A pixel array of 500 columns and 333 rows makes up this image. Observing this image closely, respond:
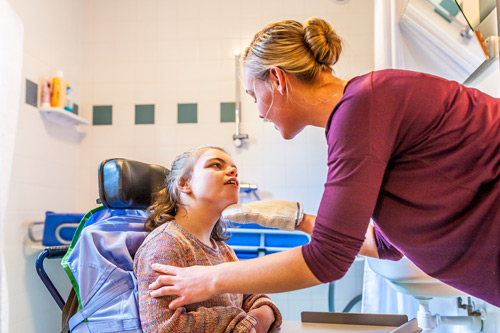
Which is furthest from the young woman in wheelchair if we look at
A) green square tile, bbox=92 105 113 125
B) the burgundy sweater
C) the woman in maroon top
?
green square tile, bbox=92 105 113 125

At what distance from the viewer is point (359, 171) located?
804mm

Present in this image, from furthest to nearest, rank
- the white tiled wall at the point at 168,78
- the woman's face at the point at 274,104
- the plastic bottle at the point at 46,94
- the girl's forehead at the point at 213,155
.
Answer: the white tiled wall at the point at 168,78, the plastic bottle at the point at 46,94, the girl's forehead at the point at 213,155, the woman's face at the point at 274,104

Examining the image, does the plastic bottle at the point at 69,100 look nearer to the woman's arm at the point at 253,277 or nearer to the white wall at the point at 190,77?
the white wall at the point at 190,77

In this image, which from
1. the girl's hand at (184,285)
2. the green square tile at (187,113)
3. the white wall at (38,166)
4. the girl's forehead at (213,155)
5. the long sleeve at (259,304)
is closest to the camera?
the girl's hand at (184,285)

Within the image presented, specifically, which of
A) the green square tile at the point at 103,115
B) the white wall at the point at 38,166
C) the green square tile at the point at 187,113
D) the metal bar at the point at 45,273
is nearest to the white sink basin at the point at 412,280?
the metal bar at the point at 45,273

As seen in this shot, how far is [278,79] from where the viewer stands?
1.05m

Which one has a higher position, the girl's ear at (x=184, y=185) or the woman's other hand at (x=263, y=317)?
the girl's ear at (x=184, y=185)

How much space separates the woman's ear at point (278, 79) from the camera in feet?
3.39

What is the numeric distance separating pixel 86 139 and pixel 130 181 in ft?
7.01

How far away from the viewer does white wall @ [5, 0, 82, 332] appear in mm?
2629

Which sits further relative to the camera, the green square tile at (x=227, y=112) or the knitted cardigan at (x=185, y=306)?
the green square tile at (x=227, y=112)

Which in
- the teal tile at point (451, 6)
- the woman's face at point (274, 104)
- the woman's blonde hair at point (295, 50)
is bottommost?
the woman's face at point (274, 104)

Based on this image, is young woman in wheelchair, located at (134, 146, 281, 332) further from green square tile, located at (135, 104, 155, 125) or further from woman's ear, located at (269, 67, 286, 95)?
green square tile, located at (135, 104, 155, 125)

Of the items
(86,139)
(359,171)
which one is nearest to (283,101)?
(359,171)
